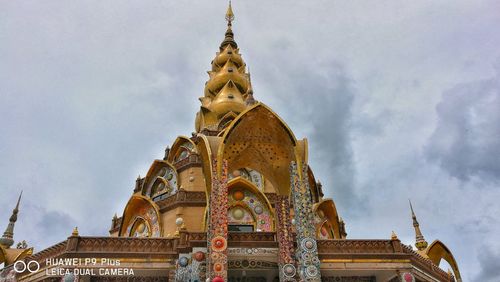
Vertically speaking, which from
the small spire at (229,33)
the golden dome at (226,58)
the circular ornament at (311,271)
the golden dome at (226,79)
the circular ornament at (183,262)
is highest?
the small spire at (229,33)

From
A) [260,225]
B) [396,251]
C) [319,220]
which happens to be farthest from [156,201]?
[396,251]

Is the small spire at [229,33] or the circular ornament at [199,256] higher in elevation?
the small spire at [229,33]

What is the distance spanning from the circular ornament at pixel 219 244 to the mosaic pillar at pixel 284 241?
260cm

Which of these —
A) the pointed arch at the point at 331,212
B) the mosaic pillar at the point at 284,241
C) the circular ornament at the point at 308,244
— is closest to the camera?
the circular ornament at the point at 308,244

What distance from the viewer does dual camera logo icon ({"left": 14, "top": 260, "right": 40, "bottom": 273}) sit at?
54.4 ft

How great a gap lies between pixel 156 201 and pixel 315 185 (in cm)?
1038

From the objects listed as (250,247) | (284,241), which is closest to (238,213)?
(250,247)

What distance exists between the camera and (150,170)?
2664 centimetres

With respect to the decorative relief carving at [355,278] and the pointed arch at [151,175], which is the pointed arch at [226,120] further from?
the decorative relief carving at [355,278]

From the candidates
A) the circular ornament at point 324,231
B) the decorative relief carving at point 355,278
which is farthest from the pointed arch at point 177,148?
the decorative relief carving at point 355,278

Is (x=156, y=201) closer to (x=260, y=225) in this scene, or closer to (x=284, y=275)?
(x=260, y=225)

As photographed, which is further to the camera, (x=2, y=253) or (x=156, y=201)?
(x=156, y=201)

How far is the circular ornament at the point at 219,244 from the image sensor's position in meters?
13.3

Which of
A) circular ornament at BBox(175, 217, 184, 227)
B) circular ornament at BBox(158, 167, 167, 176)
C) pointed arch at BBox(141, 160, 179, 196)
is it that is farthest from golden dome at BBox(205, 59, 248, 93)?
circular ornament at BBox(175, 217, 184, 227)
